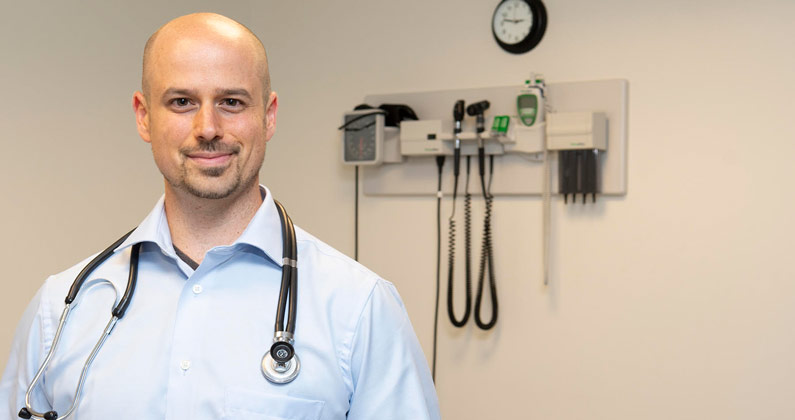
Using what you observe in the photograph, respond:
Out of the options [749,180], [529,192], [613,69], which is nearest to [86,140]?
[529,192]

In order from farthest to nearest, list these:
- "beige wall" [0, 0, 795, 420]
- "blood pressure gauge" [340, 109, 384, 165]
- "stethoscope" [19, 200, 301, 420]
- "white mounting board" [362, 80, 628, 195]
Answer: "blood pressure gauge" [340, 109, 384, 165]
"white mounting board" [362, 80, 628, 195]
"beige wall" [0, 0, 795, 420]
"stethoscope" [19, 200, 301, 420]

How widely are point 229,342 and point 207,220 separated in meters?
0.21

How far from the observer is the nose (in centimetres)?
113

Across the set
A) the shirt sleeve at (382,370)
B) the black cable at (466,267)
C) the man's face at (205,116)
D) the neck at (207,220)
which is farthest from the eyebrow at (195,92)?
the black cable at (466,267)

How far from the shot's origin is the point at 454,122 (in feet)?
8.51

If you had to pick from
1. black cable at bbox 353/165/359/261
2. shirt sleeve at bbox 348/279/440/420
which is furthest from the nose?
black cable at bbox 353/165/359/261

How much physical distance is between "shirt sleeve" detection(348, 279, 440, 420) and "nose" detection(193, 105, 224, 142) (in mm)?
336

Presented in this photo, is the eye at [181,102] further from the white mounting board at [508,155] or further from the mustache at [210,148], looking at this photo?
the white mounting board at [508,155]

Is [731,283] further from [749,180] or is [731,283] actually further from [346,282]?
[346,282]

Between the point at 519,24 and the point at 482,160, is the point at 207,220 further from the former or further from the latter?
the point at 519,24

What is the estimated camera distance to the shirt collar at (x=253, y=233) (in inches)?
46.5

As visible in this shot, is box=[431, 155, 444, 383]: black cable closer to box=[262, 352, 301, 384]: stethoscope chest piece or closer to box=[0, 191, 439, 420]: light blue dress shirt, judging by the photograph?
box=[0, 191, 439, 420]: light blue dress shirt

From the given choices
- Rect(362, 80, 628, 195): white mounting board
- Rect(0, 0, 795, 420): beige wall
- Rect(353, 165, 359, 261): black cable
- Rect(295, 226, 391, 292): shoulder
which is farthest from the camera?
Rect(353, 165, 359, 261): black cable

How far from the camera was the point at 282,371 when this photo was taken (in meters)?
1.09
